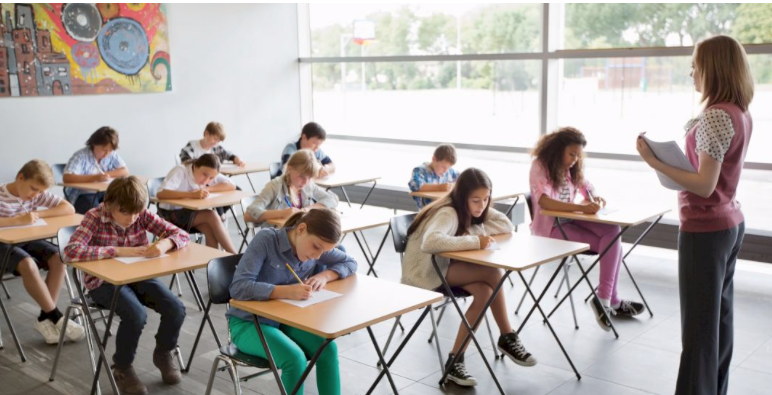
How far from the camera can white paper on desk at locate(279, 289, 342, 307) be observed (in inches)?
97.2

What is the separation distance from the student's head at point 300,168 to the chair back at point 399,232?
2.53ft

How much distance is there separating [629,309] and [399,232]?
1654mm

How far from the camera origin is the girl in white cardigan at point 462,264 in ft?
11.0

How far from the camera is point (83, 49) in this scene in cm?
604

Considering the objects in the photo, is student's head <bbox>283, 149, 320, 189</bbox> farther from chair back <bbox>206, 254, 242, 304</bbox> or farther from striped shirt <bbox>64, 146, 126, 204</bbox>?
striped shirt <bbox>64, 146, 126, 204</bbox>

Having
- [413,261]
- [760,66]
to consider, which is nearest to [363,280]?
[413,261]

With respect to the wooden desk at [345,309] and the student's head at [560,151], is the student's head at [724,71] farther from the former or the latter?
the student's head at [560,151]

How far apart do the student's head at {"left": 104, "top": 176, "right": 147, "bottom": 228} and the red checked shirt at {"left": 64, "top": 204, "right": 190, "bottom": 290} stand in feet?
0.26

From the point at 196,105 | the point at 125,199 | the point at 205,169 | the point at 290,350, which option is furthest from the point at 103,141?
the point at 290,350

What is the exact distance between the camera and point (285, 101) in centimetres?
788

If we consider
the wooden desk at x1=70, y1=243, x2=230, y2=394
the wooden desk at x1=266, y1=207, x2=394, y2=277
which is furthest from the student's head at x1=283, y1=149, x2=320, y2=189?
the wooden desk at x1=70, y1=243, x2=230, y2=394

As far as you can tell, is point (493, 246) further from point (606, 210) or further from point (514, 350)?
point (606, 210)

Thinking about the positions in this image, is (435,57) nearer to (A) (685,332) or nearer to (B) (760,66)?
(B) (760,66)

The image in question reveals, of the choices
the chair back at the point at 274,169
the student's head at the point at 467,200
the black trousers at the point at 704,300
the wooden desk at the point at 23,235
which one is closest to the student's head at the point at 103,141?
the chair back at the point at 274,169
